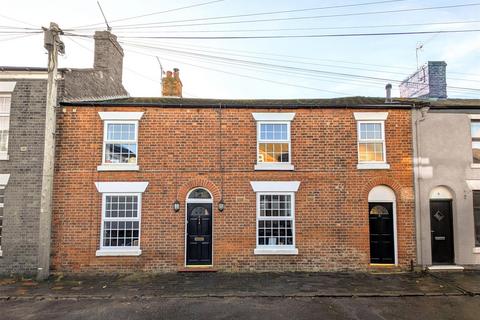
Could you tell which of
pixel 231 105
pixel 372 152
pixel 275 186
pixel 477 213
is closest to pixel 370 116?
pixel 372 152

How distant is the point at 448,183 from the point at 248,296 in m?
8.50

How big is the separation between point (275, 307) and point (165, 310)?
271 cm

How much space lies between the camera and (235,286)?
951 cm

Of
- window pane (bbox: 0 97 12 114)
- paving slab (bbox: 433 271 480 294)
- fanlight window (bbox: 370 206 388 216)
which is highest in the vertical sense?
window pane (bbox: 0 97 12 114)

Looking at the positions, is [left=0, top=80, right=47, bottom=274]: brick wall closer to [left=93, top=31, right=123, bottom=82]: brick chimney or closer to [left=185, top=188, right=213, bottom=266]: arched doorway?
[left=93, top=31, right=123, bottom=82]: brick chimney

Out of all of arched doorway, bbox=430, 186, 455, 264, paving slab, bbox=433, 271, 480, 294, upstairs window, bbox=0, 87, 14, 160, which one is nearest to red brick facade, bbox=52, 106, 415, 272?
arched doorway, bbox=430, 186, 455, 264

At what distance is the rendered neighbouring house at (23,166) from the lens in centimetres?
1057

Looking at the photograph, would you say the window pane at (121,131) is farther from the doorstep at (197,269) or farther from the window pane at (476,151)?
the window pane at (476,151)

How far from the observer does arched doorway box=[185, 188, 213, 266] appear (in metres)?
11.2

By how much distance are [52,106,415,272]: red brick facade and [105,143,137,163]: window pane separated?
29 cm

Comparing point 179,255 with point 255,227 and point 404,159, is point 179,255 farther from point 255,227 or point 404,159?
point 404,159

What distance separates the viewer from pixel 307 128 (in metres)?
11.7

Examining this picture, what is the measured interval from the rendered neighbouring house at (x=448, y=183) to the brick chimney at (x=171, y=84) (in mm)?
11234

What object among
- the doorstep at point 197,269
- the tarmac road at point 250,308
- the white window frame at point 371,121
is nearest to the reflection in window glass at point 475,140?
the white window frame at point 371,121
